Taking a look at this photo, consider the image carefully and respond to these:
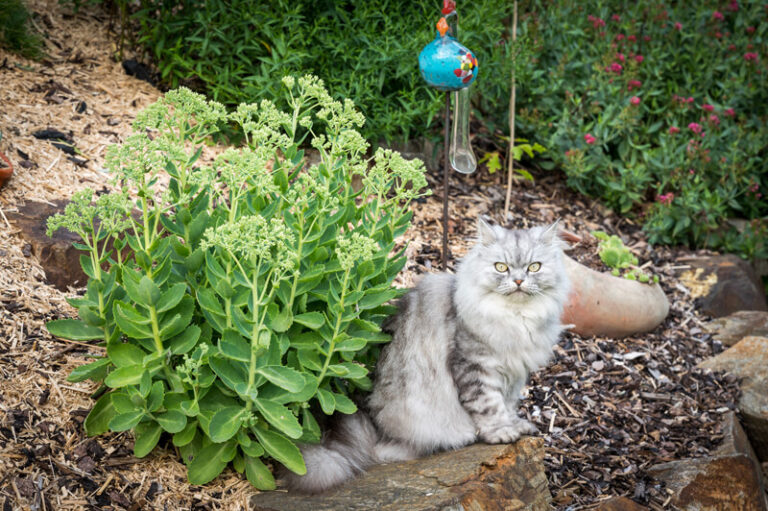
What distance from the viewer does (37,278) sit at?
12.2ft

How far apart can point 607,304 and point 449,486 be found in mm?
2488

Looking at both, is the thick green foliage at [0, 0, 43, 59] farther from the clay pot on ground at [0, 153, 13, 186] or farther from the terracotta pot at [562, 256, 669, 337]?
the terracotta pot at [562, 256, 669, 337]

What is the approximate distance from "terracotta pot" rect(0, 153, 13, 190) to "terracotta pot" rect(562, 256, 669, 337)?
3304mm

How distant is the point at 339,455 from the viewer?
309 centimetres

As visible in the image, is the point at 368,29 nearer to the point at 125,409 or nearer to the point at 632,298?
the point at 632,298

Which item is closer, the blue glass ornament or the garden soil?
the garden soil

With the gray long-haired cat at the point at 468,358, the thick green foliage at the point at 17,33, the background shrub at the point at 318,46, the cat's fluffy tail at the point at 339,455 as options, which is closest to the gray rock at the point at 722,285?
the background shrub at the point at 318,46

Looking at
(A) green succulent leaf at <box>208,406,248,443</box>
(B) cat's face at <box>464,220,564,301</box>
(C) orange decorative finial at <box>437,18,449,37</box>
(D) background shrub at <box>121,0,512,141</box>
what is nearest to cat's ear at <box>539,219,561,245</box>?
(B) cat's face at <box>464,220,564,301</box>

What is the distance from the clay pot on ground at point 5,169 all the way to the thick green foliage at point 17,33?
4.65 ft

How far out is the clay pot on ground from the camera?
413 cm

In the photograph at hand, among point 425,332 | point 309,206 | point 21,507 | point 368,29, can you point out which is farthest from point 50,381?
point 368,29

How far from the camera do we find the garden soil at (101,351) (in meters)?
2.96

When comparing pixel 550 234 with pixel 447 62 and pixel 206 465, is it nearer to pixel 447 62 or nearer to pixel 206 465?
pixel 447 62

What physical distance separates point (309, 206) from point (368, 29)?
267 centimetres
